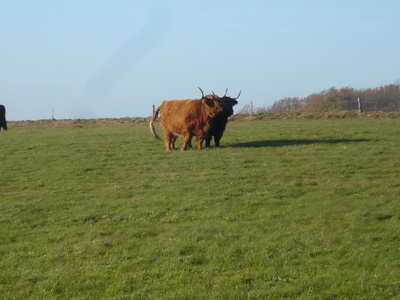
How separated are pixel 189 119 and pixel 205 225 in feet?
35.0

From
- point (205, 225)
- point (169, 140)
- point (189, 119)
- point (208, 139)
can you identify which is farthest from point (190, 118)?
point (205, 225)

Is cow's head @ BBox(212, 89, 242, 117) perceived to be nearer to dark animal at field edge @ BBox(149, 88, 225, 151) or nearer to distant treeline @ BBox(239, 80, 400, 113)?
dark animal at field edge @ BBox(149, 88, 225, 151)

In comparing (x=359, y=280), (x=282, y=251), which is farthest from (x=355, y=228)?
(x=359, y=280)

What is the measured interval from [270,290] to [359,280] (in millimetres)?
1078

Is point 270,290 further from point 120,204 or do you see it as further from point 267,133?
point 267,133

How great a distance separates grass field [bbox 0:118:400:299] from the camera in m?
7.71

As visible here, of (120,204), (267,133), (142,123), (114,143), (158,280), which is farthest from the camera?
(142,123)

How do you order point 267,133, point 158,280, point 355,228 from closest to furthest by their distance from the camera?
point 158,280
point 355,228
point 267,133

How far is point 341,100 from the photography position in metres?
61.1

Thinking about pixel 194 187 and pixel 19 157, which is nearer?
pixel 194 187

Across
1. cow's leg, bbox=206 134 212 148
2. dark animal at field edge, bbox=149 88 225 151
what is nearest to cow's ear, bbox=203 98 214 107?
dark animal at field edge, bbox=149 88 225 151

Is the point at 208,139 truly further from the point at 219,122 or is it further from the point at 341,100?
the point at 341,100

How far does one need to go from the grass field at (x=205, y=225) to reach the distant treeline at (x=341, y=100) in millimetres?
38390

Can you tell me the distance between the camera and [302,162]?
17.1 m
